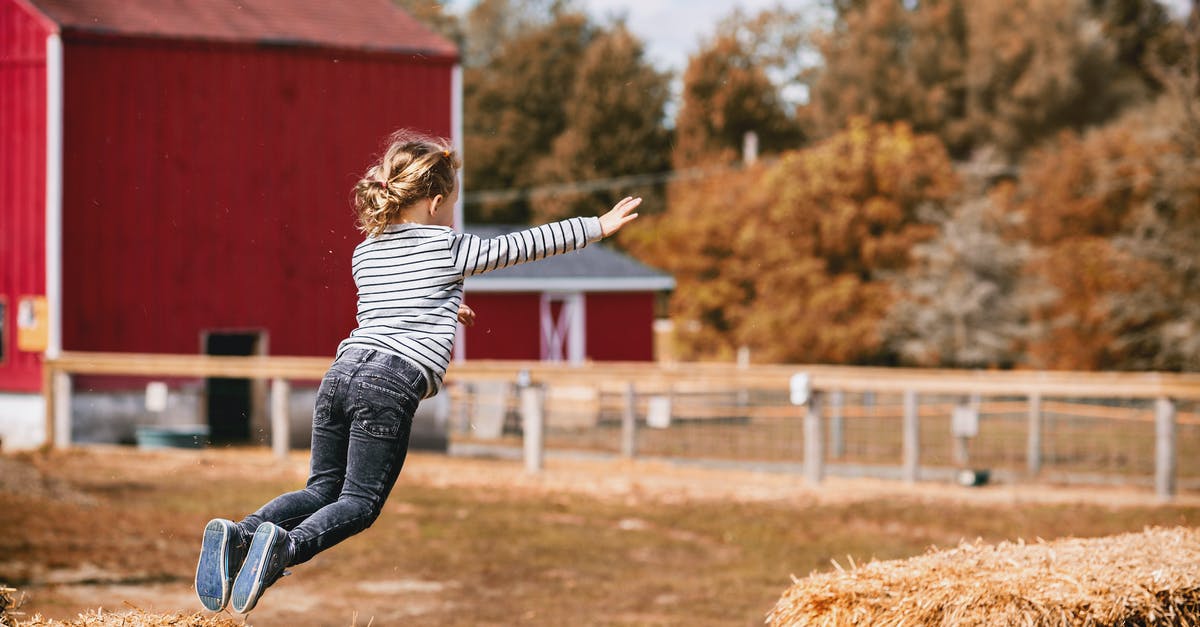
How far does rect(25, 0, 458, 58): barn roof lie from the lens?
65.8ft

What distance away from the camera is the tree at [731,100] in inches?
1845

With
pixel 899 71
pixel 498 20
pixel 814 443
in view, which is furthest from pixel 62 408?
pixel 498 20

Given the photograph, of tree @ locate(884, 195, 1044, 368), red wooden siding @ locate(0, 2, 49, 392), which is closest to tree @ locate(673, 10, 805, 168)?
tree @ locate(884, 195, 1044, 368)

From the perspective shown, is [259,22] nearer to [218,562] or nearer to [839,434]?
[839,434]

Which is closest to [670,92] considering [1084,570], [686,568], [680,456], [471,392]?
[471,392]

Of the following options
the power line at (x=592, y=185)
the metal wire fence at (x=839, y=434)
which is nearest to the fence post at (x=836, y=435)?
the metal wire fence at (x=839, y=434)

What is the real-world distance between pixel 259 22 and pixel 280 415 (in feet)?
23.8

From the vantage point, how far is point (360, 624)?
8102 mm

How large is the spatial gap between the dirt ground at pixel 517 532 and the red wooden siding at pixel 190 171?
141 inches

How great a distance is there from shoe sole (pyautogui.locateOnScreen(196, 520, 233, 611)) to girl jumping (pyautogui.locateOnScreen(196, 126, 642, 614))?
2.7 inches

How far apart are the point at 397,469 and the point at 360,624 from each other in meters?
4.16

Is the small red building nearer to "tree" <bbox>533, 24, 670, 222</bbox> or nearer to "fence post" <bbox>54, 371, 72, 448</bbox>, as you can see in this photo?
"tree" <bbox>533, 24, 670, 222</bbox>

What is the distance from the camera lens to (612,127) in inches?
1908

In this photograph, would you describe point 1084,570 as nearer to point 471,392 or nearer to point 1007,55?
point 471,392
